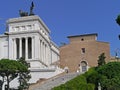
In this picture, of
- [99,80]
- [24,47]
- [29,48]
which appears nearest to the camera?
[99,80]

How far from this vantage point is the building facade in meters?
87.3

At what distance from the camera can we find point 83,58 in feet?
289

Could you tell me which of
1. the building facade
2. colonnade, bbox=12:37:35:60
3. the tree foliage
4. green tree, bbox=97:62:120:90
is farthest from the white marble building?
the tree foliage

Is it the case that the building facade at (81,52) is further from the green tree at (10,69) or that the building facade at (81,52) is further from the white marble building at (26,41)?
the green tree at (10,69)

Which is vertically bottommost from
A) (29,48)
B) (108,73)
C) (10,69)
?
(108,73)

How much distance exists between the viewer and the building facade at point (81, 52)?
87.3 metres

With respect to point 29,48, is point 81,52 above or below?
below

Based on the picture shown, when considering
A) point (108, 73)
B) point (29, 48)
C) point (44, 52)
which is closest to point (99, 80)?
point (108, 73)

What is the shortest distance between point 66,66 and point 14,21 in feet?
40.3

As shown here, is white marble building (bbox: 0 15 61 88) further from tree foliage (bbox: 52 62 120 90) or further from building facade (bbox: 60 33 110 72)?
tree foliage (bbox: 52 62 120 90)

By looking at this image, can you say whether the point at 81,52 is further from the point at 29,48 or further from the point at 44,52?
the point at 29,48

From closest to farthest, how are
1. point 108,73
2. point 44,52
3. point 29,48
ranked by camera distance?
point 108,73, point 29,48, point 44,52

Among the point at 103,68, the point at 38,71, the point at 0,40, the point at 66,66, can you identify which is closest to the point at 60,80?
the point at 103,68

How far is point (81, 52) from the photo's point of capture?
88.8 m
